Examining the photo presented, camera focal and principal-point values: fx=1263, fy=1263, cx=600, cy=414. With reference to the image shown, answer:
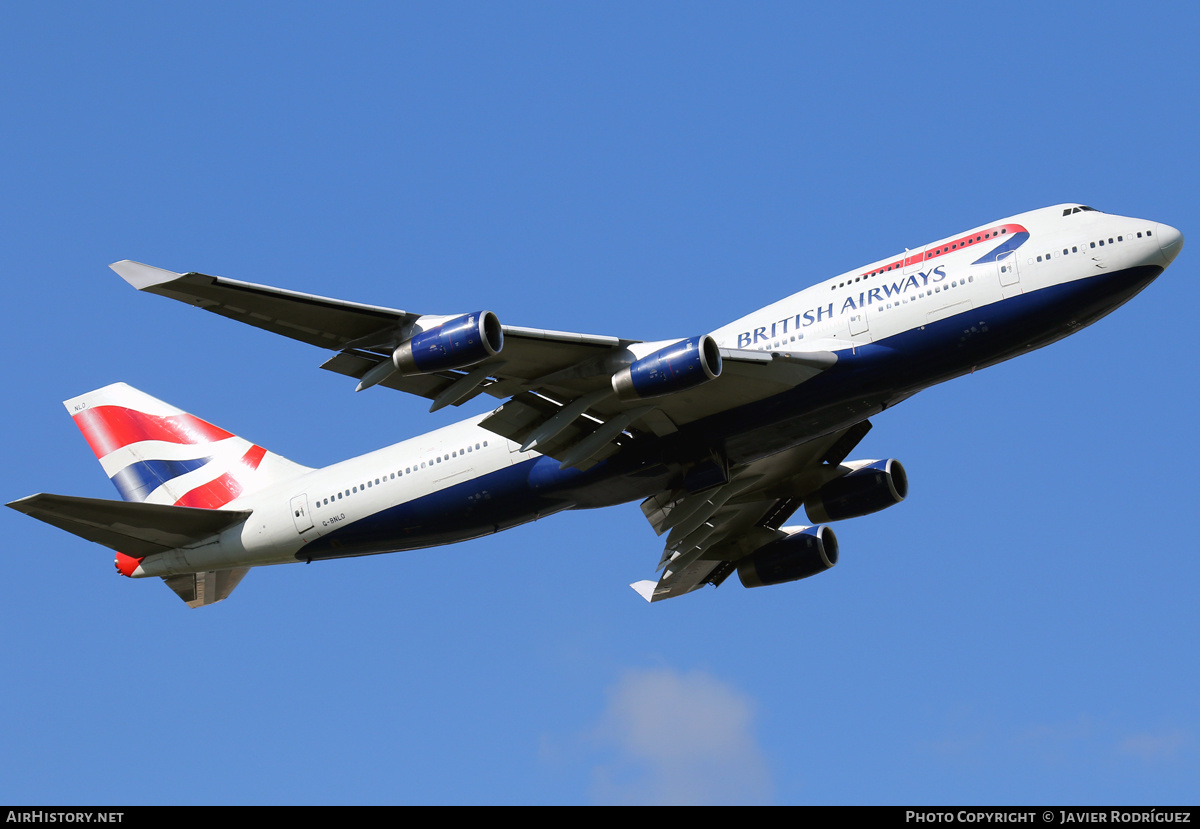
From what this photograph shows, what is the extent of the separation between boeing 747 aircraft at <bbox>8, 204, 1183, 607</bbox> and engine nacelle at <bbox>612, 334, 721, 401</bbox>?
0.05 meters

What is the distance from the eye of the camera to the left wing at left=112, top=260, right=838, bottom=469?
85.7 ft

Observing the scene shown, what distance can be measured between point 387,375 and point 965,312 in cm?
1306

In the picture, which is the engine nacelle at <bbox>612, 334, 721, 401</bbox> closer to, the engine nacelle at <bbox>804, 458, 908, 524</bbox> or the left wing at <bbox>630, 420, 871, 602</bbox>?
the left wing at <bbox>630, 420, 871, 602</bbox>

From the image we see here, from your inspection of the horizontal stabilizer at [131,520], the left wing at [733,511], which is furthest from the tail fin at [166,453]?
the left wing at [733,511]

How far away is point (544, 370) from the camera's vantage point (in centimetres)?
2947

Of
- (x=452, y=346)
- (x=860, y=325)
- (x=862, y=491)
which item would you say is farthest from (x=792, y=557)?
(x=452, y=346)

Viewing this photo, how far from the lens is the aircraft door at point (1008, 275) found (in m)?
28.6

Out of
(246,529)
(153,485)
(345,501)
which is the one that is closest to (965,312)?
(345,501)

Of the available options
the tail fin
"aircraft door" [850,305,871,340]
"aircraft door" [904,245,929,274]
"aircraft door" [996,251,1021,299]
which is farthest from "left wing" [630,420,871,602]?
the tail fin

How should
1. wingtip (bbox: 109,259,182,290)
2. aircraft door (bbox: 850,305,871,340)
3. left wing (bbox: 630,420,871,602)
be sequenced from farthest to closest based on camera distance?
left wing (bbox: 630,420,871,602) < aircraft door (bbox: 850,305,871,340) < wingtip (bbox: 109,259,182,290)

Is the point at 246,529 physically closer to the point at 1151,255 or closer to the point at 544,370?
the point at 544,370
